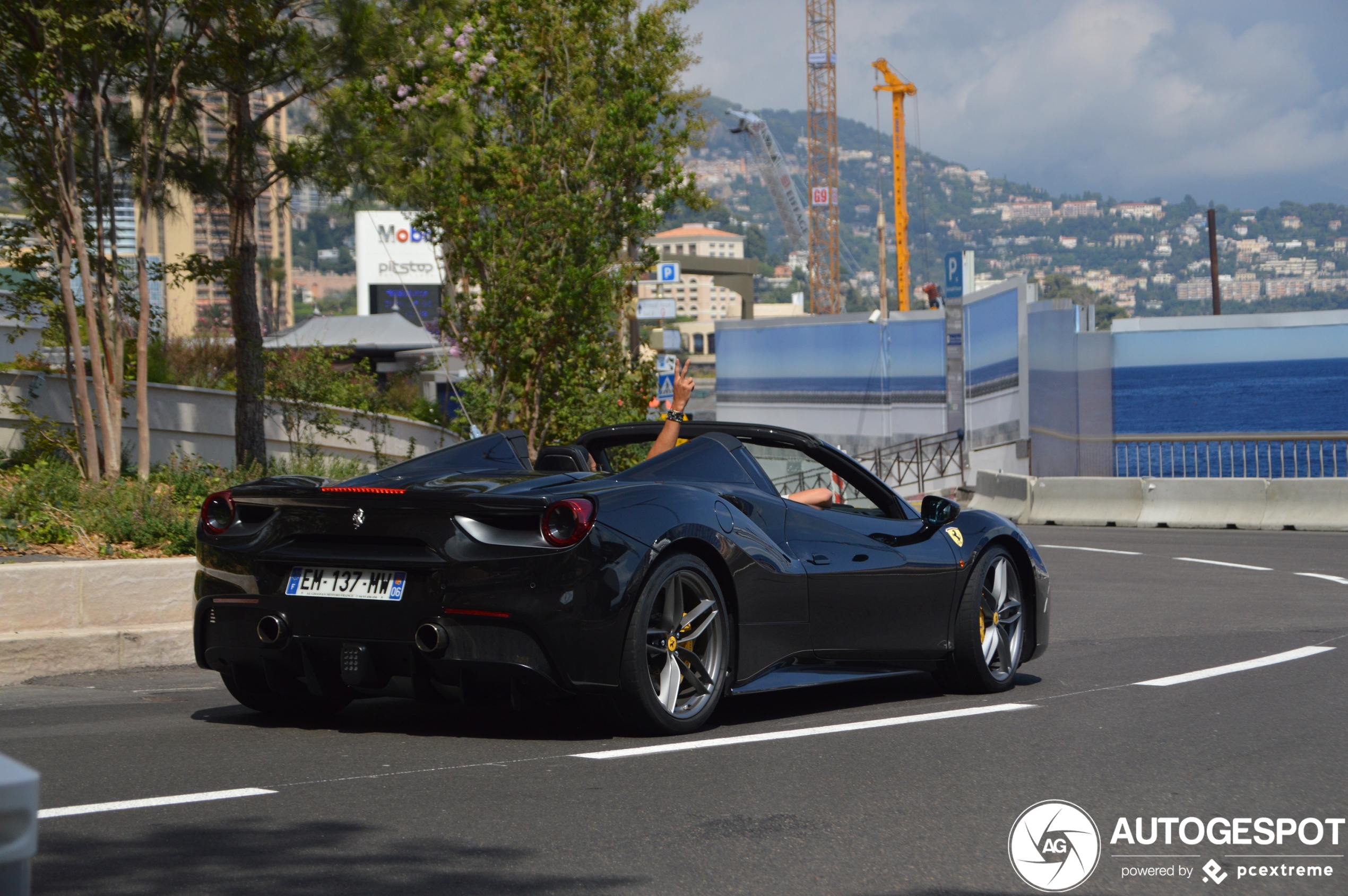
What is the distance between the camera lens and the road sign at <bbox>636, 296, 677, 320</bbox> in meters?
25.8

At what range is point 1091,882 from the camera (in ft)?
11.9

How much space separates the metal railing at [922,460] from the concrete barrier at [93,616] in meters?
32.5

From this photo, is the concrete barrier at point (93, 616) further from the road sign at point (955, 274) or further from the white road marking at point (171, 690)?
the road sign at point (955, 274)

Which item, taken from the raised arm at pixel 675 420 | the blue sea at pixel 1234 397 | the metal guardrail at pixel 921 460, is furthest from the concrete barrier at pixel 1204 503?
the blue sea at pixel 1234 397

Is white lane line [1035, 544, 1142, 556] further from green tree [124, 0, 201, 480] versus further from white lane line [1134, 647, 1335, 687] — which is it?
green tree [124, 0, 201, 480]

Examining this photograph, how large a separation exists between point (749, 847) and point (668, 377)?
1955 centimetres

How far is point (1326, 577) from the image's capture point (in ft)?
45.2

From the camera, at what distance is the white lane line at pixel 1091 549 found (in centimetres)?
1736

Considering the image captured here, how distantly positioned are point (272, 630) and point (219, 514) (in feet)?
2.04

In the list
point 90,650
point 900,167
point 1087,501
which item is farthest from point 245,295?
point 900,167

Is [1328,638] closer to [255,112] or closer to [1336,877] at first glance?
[1336,877]

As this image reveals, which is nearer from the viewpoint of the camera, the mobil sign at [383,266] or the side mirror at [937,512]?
the side mirror at [937,512]

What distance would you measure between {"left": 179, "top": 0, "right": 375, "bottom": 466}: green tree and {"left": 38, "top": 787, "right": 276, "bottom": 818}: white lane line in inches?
326

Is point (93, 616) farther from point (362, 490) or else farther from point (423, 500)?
point (423, 500)
